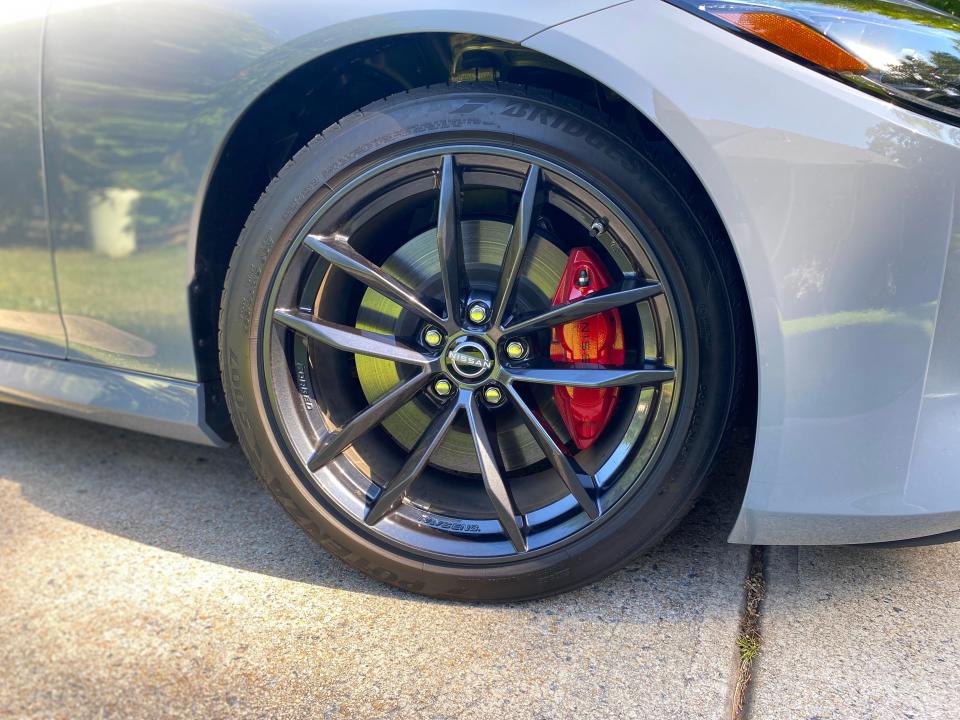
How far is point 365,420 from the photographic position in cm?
169

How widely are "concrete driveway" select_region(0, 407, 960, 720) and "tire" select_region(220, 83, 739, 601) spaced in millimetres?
103

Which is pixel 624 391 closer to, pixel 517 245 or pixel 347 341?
pixel 517 245

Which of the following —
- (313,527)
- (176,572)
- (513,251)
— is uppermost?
(513,251)

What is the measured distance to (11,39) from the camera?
178 centimetres

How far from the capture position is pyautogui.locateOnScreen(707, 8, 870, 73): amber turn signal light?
133 cm

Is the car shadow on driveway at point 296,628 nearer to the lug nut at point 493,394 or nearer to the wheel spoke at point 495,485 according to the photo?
the wheel spoke at point 495,485

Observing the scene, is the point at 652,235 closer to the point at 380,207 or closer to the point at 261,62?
the point at 380,207

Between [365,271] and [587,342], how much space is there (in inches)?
17.8

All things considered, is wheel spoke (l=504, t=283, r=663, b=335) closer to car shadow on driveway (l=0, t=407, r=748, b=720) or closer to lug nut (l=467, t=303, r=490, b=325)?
lug nut (l=467, t=303, r=490, b=325)

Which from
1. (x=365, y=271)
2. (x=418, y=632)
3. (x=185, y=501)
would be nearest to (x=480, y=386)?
(x=365, y=271)

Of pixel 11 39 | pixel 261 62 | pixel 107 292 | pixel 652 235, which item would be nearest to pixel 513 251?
pixel 652 235

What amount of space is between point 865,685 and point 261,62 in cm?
155

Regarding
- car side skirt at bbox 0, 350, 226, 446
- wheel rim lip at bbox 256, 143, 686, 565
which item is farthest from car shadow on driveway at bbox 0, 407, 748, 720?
car side skirt at bbox 0, 350, 226, 446

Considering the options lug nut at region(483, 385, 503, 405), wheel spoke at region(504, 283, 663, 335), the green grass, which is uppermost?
wheel spoke at region(504, 283, 663, 335)
